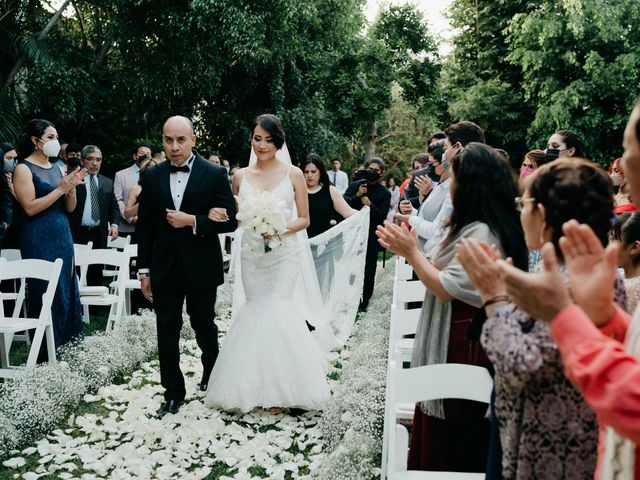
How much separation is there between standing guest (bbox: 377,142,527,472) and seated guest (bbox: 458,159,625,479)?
96cm

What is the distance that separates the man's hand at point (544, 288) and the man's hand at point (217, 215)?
3542 mm

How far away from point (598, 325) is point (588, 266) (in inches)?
8.0

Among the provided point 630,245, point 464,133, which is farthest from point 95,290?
point 630,245

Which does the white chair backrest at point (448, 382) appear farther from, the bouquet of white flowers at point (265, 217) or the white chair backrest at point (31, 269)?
the white chair backrest at point (31, 269)

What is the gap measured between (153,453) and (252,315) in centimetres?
130

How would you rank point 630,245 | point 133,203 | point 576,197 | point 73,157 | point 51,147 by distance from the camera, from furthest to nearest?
point 133,203
point 73,157
point 51,147
point 630,245
point 576,197

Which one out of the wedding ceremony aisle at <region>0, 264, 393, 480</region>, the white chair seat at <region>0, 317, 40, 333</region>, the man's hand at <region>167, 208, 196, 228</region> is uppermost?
the man's hand at <region>167, 208, 196, 228</region>

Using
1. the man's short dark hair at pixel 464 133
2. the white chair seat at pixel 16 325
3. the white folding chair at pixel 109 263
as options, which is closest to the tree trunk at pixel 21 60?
Answer: the white folding chair at pixel 109 263

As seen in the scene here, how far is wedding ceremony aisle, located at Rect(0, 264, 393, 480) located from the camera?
4.14 m

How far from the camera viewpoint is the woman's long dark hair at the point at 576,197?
1.88 metres

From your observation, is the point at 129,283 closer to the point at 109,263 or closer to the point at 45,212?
the point at 109,263

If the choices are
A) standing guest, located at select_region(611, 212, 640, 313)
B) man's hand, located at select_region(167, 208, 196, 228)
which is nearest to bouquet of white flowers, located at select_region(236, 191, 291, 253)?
man's hand, located at select_region(167, 208, 196, 228)

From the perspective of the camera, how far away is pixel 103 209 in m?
8.61

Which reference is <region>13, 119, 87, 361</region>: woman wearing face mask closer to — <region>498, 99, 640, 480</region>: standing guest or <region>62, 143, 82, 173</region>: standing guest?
<region>62, 143, 82, 173</region>: standing guest
